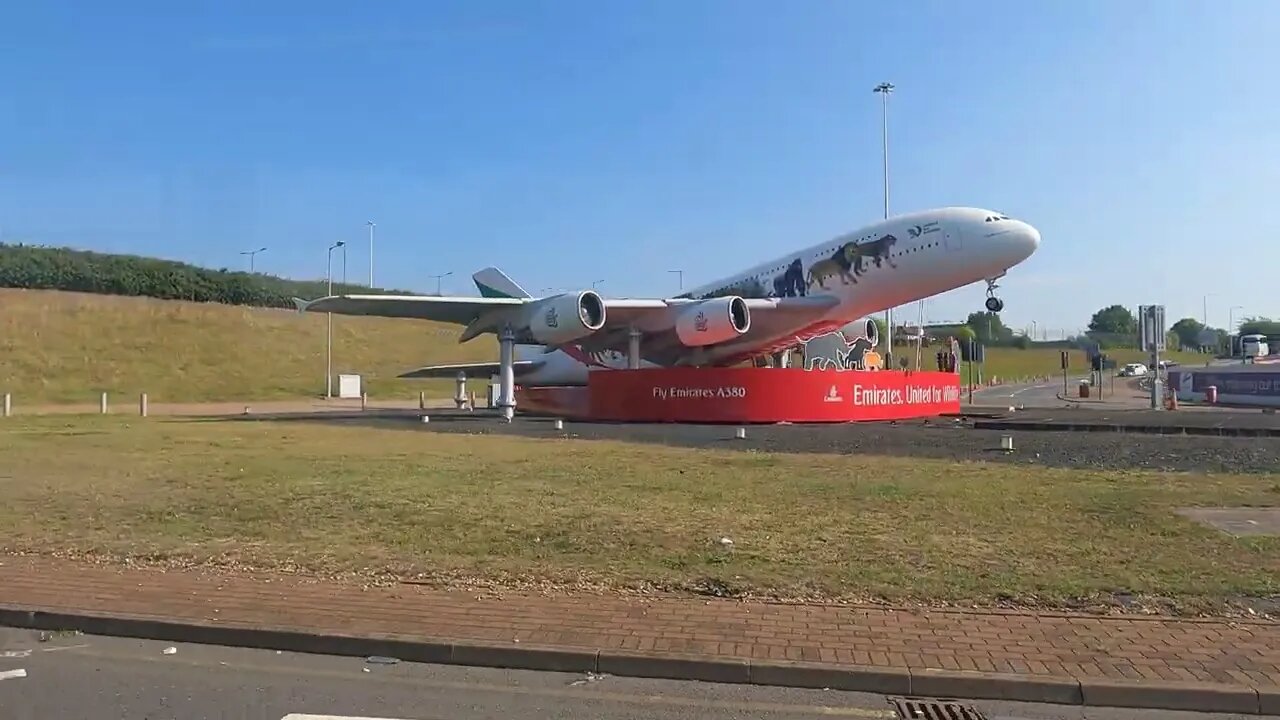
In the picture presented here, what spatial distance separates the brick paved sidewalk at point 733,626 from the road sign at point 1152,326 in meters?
32.1

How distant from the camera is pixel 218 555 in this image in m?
8.66

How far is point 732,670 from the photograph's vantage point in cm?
554

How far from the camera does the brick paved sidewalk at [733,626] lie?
559cm

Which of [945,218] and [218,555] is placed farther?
[945,218]

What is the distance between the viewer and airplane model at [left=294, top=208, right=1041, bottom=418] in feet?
90.5

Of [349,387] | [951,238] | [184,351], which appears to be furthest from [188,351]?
[951,238]

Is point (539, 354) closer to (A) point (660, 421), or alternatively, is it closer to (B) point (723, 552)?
(A) point (660, 421)

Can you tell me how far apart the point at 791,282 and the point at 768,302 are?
1313 mm

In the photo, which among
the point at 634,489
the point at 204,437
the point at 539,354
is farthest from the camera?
the point at 539,354

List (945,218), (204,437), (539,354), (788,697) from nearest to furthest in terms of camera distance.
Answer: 1. (788,697)
2. (204,437)
3. (945,218)
4. (539,354)

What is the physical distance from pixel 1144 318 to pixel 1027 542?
30.8m

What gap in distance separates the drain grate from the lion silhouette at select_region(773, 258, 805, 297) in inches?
1061

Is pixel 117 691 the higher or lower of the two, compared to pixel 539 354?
lower

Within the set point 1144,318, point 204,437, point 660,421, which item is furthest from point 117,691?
point 1144,318
